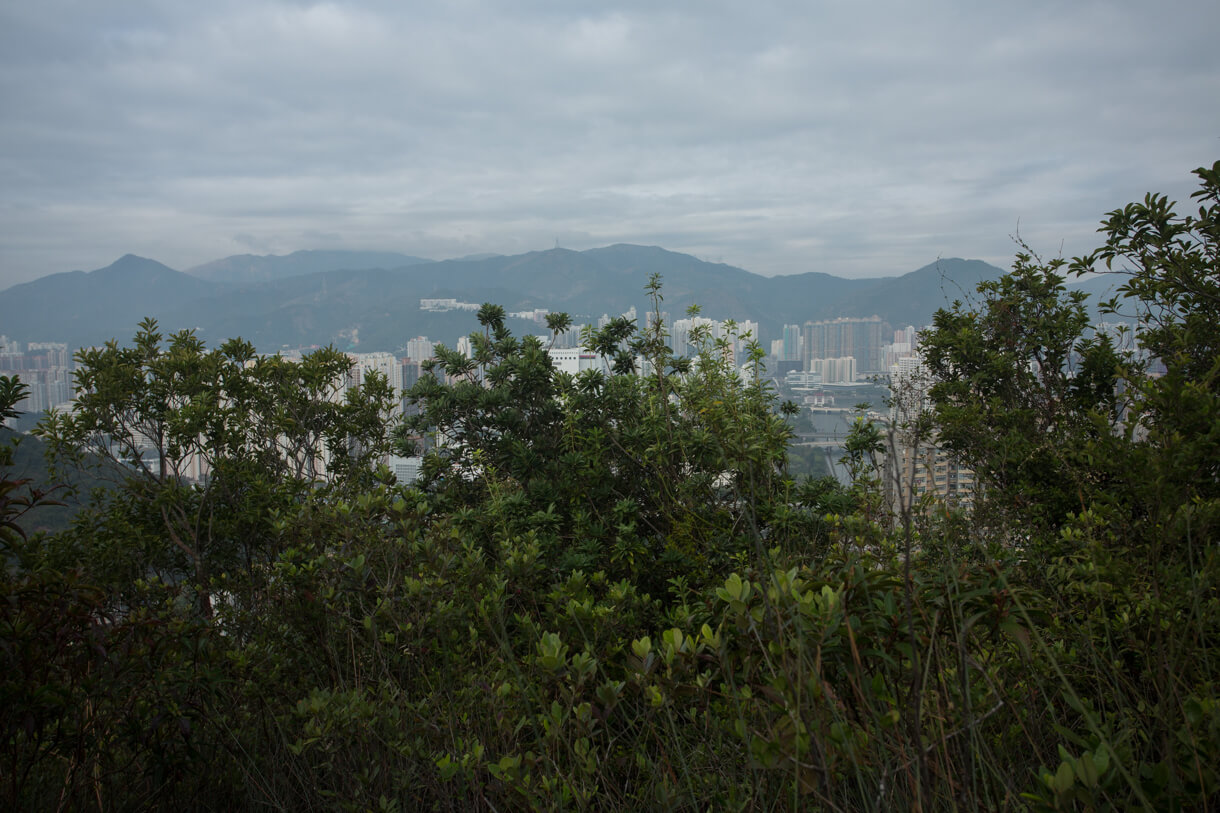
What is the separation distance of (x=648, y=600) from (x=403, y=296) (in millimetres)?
53321

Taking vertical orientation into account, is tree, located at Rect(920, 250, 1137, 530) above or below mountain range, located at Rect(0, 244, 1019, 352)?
below

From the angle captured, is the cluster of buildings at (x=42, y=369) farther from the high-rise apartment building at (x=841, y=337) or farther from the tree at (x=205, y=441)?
the high-rise apartment building at (x=841, y=337)

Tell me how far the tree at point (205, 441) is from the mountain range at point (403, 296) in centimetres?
2261

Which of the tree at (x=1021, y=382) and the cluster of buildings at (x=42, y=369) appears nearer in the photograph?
the tree at (x=1021, y=382)

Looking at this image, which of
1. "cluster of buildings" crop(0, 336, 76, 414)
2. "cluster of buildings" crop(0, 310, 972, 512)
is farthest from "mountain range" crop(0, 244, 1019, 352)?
"cluster of buildings" crop(0, 310, 972, 512)

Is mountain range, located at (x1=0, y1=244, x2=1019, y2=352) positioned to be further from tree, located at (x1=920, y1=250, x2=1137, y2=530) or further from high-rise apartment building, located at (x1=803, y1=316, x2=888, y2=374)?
tree, located at (x1=920, y1=250, x2=1137, y2=530)

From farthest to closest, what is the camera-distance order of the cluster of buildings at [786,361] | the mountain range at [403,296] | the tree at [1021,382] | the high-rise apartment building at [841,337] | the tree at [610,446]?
the mountain range at [403,296] → the high-rise apartment building at [841,337] → the cluster of buildings at [786,361] → the tree at [1021,382] → the tree at [610,446]

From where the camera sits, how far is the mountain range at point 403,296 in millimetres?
32594

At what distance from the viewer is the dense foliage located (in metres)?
1.24

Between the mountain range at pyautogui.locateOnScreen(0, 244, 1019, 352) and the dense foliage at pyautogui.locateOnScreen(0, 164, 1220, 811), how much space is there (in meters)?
22.9

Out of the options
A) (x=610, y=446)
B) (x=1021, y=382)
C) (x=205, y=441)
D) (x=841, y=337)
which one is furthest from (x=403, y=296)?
(x=1021, y=382)

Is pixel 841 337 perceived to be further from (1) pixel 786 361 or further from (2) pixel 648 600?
(2) pixel 648 600

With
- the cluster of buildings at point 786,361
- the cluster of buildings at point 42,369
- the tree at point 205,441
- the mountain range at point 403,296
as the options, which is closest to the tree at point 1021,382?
the cluster of buildings at point 786,361

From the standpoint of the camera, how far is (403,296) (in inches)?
2048
